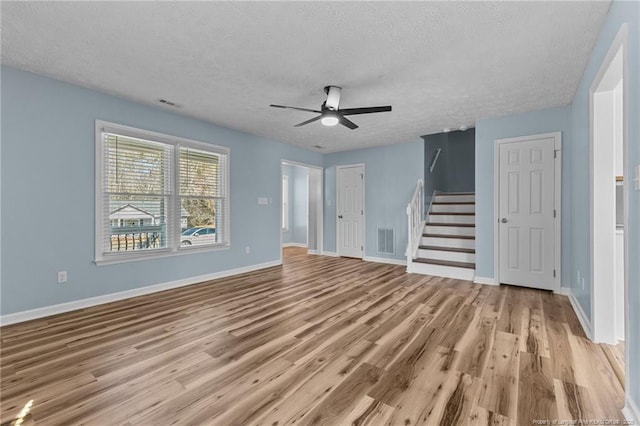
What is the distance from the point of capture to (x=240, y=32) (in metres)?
2.30

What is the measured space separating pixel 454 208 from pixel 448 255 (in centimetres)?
141

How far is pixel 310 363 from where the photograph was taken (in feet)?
6.98

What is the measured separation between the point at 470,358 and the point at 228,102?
3864 millimetres

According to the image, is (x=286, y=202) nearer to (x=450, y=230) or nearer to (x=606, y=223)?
(x=450, y=230)

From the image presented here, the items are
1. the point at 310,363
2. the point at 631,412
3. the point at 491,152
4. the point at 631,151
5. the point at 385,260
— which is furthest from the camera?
the point at 385,260

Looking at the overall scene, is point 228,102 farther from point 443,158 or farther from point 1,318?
point 443,158

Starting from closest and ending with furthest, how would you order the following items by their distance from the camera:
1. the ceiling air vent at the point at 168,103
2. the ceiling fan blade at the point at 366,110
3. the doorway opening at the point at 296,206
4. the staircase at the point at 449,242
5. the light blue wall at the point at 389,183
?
the ceiling fan blade at the point at 366,110 → the ceiling air vent at the point at 168,103 → the staircase at the point at 449,242 → the light blue wall at the point at 389,183 → the doorway opening at the point at 296,206

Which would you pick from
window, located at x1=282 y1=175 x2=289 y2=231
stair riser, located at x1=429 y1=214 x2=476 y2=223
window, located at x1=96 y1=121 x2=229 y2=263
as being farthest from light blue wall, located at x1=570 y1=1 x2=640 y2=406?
window, located at x1=282 y1=175 x2=289 y2=231

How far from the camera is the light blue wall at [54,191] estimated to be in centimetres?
290

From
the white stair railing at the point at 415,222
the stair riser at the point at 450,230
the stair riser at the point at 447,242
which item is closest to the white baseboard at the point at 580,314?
the stair riser at the point at 447,242

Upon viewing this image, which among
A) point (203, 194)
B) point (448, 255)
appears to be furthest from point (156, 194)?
point (448, 255)

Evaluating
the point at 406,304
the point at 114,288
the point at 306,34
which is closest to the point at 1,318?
the point at 114,288

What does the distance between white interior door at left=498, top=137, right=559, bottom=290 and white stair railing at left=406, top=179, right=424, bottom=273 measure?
140 centimetres

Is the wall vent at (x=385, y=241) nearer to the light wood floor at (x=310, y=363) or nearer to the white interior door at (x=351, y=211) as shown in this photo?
the white interior door at (x=351, y=211)
